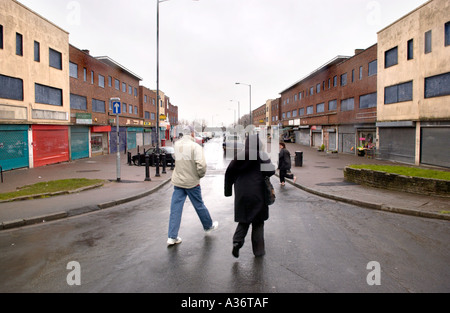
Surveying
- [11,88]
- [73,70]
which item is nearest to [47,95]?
[11,88]

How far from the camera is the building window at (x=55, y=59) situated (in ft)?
69.1

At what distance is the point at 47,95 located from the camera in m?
20.4

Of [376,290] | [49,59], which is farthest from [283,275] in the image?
[49,59]

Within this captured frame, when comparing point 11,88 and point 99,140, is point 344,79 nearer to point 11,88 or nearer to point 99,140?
point 99,140

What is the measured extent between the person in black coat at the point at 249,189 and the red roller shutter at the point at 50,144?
19360 mm

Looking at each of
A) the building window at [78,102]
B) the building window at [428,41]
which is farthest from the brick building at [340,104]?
the building window at [78,102]

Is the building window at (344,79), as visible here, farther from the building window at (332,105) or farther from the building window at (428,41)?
the building window at (428,41)

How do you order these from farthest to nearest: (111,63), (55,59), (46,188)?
1. (111,63)
2. (55,59)
3. (46,188)

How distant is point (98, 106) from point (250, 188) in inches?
1146

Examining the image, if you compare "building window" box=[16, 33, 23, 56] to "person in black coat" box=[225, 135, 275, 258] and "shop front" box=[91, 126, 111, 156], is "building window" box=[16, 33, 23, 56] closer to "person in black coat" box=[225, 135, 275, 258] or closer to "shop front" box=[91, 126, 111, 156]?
"shop front" box=[91, 126, 111, 156]

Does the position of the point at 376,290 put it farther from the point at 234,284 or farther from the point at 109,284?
the point at 109,284

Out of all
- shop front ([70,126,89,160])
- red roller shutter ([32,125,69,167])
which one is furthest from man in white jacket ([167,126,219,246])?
shop front ([70,126,89,160])

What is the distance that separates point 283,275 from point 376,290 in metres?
1.08

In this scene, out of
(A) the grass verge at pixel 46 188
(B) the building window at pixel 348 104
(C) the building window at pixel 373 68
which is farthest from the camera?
(B) the building window at pixel 348 104
